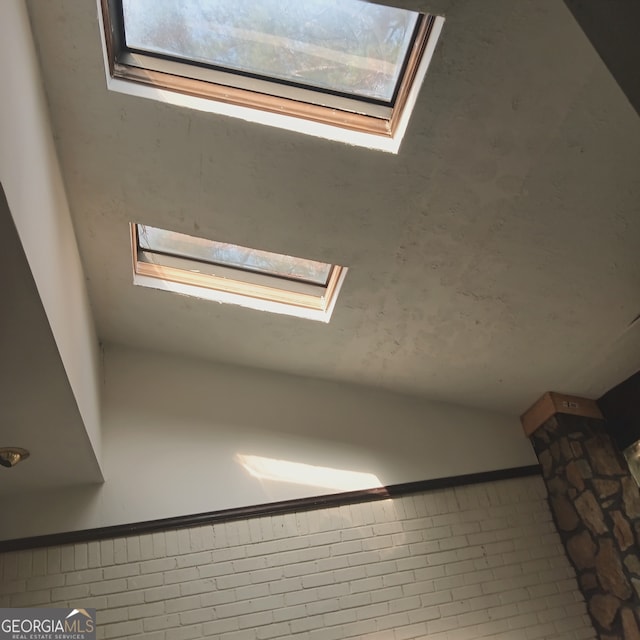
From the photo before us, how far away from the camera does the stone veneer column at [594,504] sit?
10.3 feet

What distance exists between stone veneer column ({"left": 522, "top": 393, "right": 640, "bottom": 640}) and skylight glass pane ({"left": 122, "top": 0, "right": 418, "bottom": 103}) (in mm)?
2295

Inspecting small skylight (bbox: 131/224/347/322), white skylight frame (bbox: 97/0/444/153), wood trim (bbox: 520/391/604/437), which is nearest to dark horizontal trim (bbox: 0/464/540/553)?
wood trim (bbox: 520/391/604/437)

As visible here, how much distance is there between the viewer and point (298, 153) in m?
2.17

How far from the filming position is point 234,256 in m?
3.08

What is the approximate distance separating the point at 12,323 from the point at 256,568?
6.08 ft

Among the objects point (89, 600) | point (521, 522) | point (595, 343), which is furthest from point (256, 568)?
point (595, 343)

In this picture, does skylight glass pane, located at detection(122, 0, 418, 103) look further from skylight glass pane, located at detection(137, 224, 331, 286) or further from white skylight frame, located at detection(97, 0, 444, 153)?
skylight glass pane, located at detection(137, 224, 331, 286)

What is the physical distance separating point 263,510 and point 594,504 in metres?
1.80

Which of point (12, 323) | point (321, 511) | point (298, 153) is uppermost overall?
point (298, 153)

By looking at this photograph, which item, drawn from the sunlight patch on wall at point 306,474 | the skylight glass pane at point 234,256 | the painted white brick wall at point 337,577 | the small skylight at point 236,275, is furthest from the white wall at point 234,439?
the skylight glass pane at point 234,256

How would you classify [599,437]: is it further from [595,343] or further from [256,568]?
[256,568]

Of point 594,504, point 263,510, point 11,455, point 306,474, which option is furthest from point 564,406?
point 11,455

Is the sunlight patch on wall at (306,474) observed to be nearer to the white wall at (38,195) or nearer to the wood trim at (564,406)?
the white wall at (38,195)

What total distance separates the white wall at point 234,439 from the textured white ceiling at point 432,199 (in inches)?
15.1
